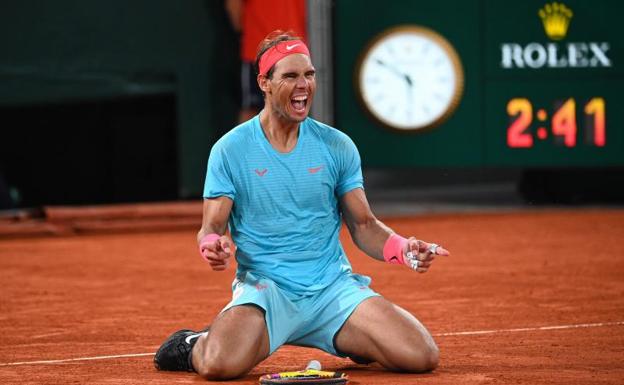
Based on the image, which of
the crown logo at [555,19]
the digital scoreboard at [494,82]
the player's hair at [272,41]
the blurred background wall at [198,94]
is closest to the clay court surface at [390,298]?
the digital scoreboard at [494,82]

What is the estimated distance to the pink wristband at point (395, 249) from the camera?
189 inches

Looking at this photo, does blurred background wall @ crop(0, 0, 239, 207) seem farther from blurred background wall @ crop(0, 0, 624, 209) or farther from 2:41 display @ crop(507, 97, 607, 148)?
2:41 display @ crop(507, 97, 607, 148)

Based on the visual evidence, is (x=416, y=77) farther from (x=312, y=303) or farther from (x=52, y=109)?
(x=312, y=303)

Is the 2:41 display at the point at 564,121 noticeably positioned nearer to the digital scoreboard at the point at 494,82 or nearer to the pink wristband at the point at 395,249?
the digital scoreboard at the point at 494,82

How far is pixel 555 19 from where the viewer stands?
40.3 feet

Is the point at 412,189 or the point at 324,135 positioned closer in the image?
the point at 324,135

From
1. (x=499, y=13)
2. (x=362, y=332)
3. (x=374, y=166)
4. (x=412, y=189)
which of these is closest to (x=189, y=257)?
(x=374, y=166)

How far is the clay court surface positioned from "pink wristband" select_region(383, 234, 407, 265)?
0.43m

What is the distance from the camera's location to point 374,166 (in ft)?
41.9

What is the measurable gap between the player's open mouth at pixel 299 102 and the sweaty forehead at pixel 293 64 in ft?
0.34

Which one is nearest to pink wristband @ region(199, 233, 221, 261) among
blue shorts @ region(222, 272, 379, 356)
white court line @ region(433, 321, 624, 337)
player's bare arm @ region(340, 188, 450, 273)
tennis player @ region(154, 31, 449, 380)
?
tennis player @ region(154, 31, 449, 380)

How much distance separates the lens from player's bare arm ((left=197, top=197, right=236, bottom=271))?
4.47 metres

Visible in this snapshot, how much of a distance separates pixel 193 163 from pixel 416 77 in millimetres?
2590

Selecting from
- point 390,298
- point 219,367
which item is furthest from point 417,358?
point 390,298
